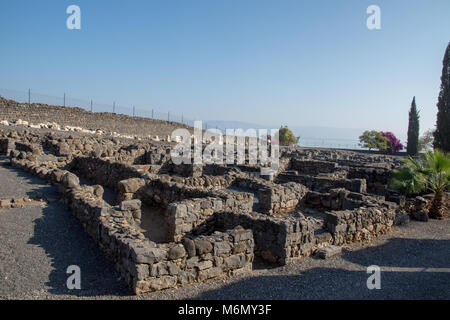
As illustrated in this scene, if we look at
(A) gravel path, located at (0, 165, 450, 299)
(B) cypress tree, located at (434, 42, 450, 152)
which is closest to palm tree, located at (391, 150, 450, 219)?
(A) gravel path, located at (0, 165, 450, 299)

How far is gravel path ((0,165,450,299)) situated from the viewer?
5.14 meters

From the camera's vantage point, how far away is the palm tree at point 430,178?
39.7 feet

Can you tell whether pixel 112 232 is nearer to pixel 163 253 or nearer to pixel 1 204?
pixel 163 253

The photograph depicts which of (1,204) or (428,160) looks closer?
(1,204)

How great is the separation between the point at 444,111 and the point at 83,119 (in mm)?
42964

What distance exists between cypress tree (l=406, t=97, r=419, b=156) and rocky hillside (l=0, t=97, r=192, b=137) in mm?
34922

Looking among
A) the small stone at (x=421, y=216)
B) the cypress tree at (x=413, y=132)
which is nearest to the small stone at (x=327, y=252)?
the small stone at (x=421, y=216)

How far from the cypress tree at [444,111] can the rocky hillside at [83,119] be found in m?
35.6

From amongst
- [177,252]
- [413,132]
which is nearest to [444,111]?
[413,132]

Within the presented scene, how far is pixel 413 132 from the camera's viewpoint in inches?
1826

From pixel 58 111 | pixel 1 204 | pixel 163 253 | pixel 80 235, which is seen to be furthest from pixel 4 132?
pixel 163 253

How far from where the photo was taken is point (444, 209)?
42.4 ft
